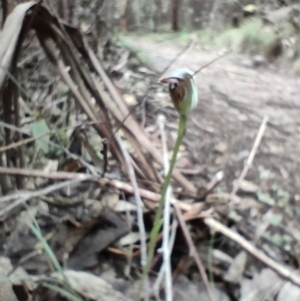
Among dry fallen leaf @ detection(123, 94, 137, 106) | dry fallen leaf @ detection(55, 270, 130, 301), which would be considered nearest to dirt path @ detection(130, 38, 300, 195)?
dry fallen leaf @ detection(123, 94, 137, 106)

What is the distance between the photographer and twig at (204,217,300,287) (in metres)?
1.08

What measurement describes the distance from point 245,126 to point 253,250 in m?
0.82

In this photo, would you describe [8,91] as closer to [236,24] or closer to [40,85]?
[40,85]

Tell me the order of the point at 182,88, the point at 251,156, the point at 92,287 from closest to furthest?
the point at 182,88, the point at 92,287, the point at 251,156

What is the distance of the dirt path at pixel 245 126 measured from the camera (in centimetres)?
157

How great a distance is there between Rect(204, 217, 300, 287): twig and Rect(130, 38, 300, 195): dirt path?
336mm

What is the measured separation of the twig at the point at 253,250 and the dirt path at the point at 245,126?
1.10 ft

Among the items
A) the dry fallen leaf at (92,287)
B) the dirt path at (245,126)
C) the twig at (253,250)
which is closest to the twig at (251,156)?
the dirt path at (245,126)

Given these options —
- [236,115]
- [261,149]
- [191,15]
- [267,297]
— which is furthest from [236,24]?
[267,297]

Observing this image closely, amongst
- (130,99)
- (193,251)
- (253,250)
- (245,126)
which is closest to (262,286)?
(253,250)

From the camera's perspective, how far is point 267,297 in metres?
1.07

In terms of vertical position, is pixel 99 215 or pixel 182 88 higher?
pixel 182 88

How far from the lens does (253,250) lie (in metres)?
1.13

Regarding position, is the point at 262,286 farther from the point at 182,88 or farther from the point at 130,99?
the point at 130,99
